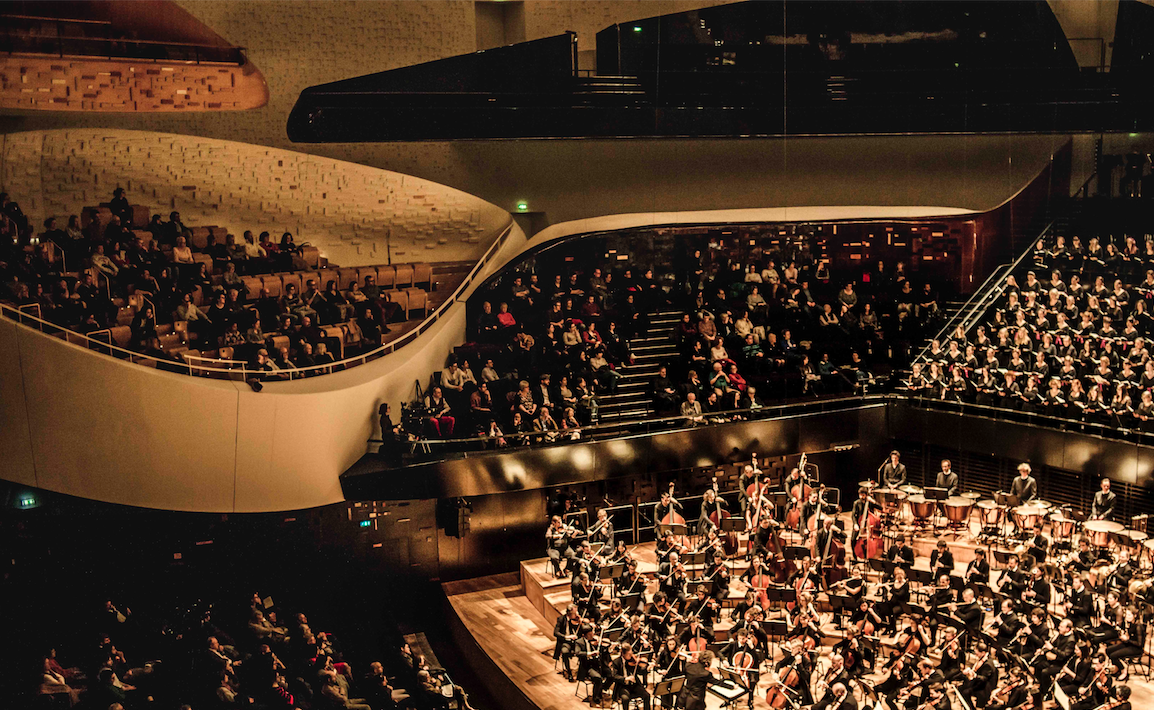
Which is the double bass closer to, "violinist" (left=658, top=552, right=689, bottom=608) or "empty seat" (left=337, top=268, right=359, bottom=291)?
"violinist" (left=658, top=552, right=689, bottom=608)

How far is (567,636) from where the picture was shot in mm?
9406

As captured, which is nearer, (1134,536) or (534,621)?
(1134,536)

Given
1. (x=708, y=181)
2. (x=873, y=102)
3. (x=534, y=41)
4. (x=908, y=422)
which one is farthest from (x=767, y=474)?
(x=534, y=41)

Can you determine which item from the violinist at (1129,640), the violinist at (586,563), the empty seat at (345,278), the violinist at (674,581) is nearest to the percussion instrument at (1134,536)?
the violinist at (1129,640)

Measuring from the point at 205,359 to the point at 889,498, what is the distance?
698 cm

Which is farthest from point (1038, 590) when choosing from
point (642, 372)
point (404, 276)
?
point (404, 276)

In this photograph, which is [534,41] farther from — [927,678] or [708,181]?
[927,678]

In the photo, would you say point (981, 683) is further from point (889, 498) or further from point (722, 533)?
point (889, 498)

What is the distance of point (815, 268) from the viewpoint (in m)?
14.0

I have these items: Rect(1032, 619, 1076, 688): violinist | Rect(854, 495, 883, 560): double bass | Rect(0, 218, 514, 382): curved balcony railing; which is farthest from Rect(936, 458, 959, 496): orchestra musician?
Rect(0, 218, 514, 382): curved balcony railing

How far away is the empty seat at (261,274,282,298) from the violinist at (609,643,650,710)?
525cm

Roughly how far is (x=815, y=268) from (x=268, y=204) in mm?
6663

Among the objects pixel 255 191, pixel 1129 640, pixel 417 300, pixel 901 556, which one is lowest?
pixel 1129 640

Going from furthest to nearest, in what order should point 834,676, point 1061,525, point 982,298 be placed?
point 982,298, point 1061,525, point 834,676
